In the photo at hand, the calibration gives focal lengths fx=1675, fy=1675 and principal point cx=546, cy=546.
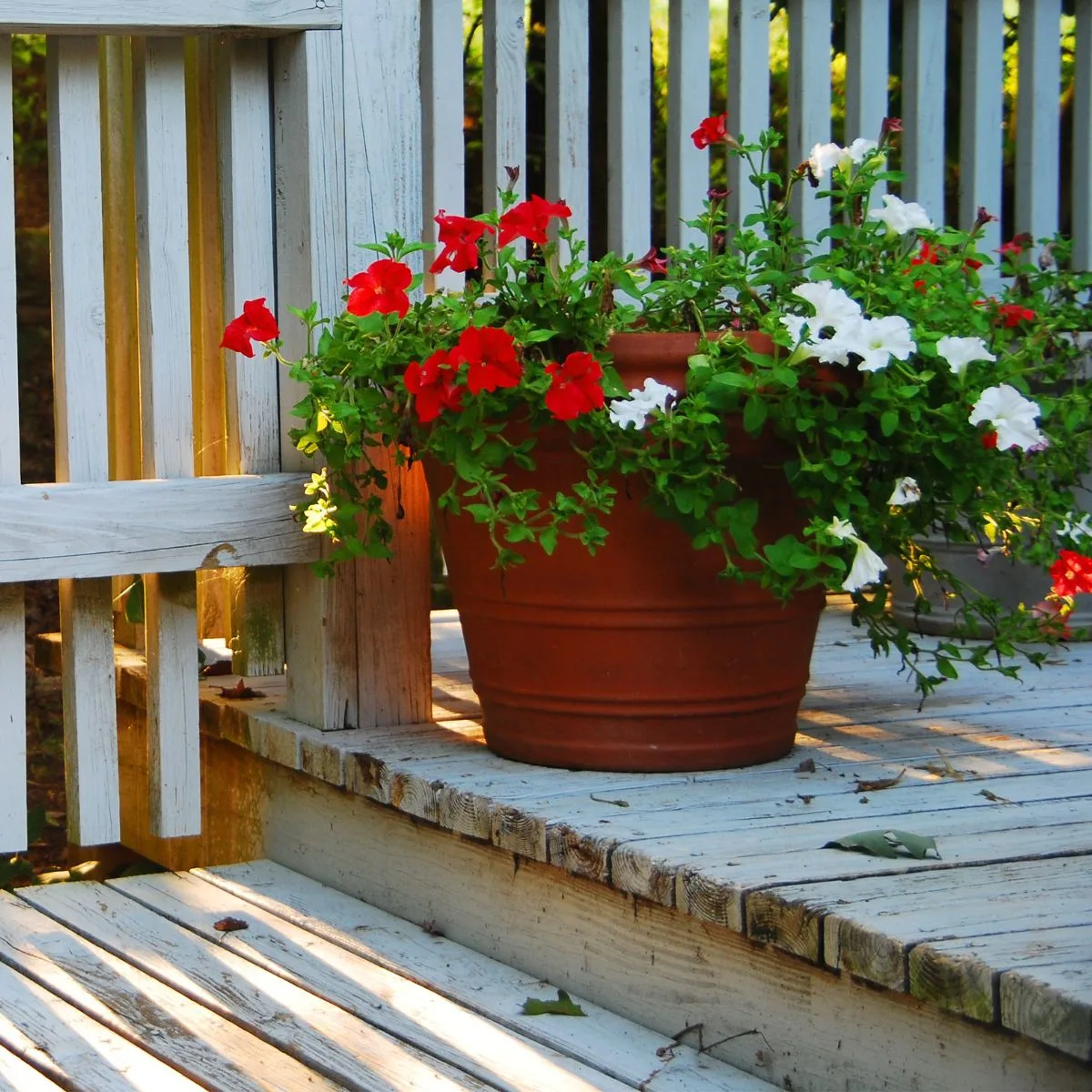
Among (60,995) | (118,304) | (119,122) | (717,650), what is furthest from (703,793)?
(119,122)

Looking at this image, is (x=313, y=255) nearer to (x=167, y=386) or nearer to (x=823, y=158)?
(x=167, y=386)

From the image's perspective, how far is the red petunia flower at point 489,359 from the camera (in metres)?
2.11

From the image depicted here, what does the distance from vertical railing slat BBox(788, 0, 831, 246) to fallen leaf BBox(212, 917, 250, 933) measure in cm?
190

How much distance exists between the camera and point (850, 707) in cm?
282

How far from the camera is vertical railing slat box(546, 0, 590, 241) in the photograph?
318 centimetres

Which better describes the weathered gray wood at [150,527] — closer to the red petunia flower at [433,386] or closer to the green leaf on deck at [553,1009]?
the red petunia flower at [433,386]

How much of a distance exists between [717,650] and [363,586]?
0.62 meters

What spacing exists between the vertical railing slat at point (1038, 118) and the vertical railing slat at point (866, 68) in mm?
379

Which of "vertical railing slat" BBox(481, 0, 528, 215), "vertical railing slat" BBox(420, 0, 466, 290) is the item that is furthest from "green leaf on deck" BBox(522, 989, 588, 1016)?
"vertical railing slat" BBox(481, 0, 528, 215)

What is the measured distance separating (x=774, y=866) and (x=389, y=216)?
4.11ft

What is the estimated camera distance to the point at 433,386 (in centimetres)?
216

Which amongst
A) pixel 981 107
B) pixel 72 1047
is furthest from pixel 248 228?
pixel 981 107

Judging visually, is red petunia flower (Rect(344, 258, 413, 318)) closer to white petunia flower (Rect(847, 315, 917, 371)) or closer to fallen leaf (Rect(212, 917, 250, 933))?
white petunia flower (Rect(847, 315, 917, 371))

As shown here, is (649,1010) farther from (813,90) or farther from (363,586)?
(813,90)
